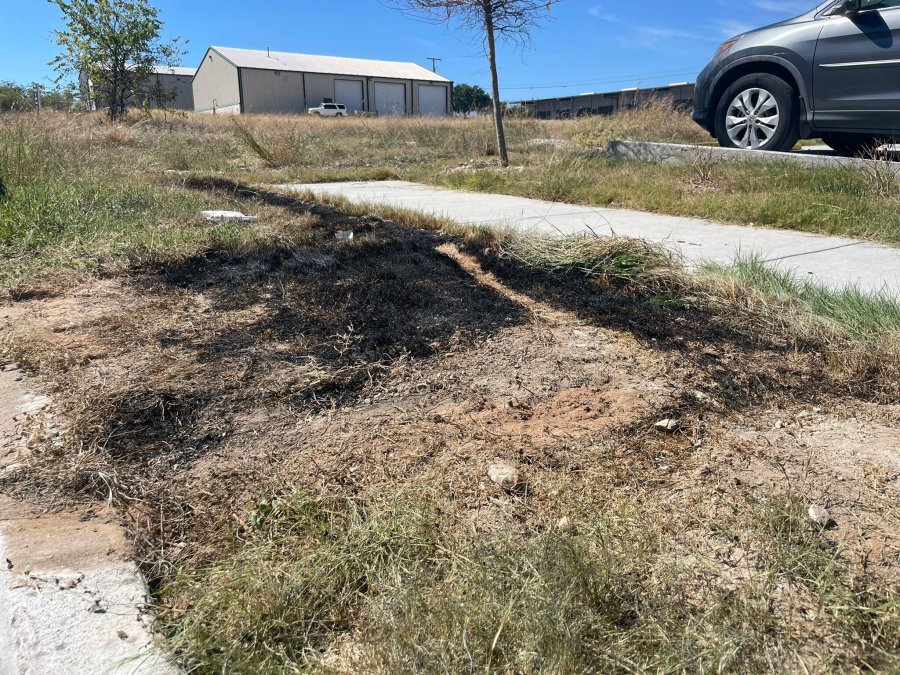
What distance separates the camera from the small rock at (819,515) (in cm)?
157

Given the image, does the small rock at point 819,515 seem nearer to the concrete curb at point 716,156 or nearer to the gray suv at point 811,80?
the concrete curb at point 716,156

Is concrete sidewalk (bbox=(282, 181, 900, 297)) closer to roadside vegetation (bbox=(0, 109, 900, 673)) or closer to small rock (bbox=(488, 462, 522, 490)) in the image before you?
roadside vegetation (bbox=(0, 109, 900, 673))

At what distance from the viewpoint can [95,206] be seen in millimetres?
5488

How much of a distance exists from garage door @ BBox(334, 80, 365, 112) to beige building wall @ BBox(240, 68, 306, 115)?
3.12 meters

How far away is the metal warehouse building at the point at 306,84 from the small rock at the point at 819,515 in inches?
1791

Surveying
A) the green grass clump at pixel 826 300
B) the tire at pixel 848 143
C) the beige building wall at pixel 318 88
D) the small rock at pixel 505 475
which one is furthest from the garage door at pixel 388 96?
the small rock at pixel 505 475

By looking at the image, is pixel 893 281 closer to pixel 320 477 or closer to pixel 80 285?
pixel 320 477

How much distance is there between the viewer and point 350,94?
168 ft

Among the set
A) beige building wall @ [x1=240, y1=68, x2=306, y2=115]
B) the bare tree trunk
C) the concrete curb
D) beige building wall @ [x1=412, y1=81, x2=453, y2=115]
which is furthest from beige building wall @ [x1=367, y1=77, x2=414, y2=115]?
the concrete curb

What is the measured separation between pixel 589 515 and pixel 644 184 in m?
5.79

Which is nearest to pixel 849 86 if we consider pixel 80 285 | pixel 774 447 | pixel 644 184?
pixel 644 184

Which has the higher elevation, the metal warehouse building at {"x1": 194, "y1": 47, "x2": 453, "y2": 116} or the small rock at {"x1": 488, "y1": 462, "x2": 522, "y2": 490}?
the metal warehouse building at {"x1": 194, "y1": 47, "x2": 453, "y2": 116}

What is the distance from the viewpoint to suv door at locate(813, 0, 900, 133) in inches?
241

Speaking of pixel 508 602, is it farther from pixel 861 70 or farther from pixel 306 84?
pixel 306 84
